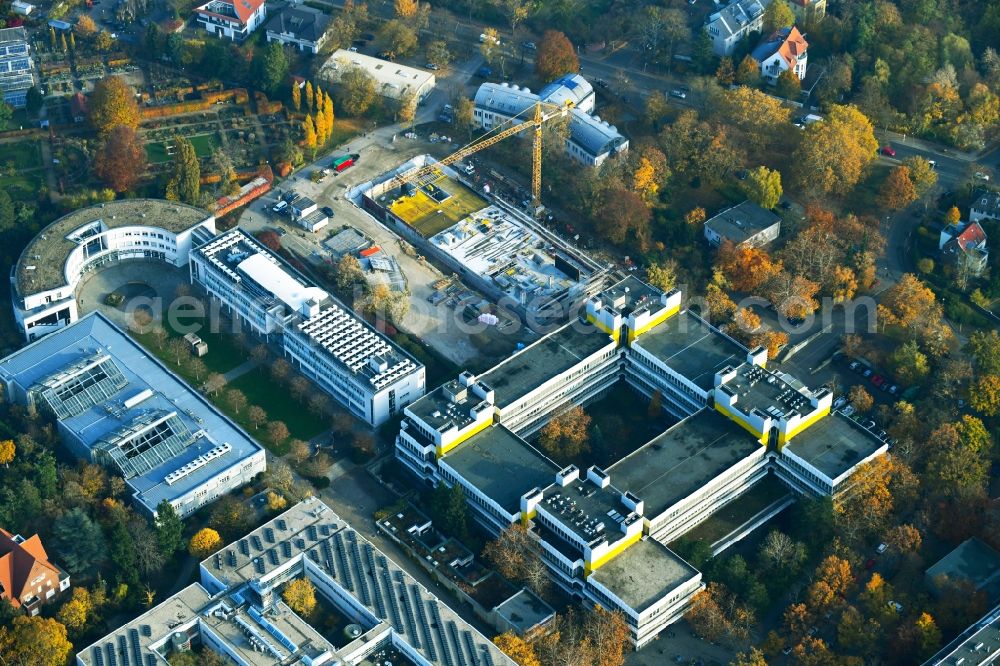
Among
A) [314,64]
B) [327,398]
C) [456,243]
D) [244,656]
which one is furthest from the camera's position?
[314,64]

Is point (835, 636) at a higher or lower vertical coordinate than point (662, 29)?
lower

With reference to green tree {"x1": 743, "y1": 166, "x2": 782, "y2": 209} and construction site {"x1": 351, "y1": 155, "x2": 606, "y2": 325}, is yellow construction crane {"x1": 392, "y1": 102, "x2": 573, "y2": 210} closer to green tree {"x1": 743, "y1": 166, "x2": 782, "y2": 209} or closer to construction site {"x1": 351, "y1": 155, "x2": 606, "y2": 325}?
construction site {"x1": 351, "y1": 155, "x2": 606, "y2": 325}

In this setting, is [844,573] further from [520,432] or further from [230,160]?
[230,160]

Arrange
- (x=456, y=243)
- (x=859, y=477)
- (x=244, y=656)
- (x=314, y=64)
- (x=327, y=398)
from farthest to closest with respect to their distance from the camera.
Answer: (x=314, y=64)
(x=456, y=243)
(x=327, y=398)
(x=859, y=477)
(x=244, y=656)

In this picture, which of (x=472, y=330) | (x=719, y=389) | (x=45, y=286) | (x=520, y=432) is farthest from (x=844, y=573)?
(x=45, y=286)

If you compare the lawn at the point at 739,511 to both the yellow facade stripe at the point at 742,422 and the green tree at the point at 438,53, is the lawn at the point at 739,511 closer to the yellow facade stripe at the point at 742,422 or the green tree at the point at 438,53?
the yellow facade stripe at the point at 742,422

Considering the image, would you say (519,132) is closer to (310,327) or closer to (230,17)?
(230,17)

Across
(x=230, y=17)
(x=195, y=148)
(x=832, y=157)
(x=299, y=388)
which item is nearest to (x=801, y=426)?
(x=832, y=157)

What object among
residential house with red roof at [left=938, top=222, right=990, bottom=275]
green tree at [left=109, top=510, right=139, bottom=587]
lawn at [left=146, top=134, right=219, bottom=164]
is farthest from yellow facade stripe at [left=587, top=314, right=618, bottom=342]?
lawn at [left=146, top=134, right=219, bottom=164]
